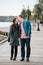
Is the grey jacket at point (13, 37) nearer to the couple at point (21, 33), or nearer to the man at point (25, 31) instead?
the couple at point (21, 33)

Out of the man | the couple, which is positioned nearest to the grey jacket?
the couple

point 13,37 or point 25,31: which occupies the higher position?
point 25,31

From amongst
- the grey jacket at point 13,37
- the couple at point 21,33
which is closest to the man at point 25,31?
the couple at point 21,33

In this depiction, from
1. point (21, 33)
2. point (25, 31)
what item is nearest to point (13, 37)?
point (21, 33)

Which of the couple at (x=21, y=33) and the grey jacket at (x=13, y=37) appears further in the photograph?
the grey jacket at (x=13, y=37)

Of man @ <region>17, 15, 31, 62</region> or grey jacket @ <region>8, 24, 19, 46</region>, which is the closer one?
man @ <region>17, 15, 31, 62</region>

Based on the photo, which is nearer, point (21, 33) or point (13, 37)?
point (21, 33)

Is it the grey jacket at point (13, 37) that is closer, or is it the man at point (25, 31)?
the man at point (25, 31)

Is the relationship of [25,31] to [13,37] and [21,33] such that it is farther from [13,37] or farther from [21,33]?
[13,37]

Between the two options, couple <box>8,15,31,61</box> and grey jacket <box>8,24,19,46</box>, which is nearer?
couple <box>8,15,31,61</box>

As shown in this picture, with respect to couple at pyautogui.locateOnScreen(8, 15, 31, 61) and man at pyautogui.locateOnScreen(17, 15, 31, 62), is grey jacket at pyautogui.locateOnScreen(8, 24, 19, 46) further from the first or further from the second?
man at pyautogui.locateOnScreen(17, 15, 31, 62)

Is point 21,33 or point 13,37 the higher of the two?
point 21,33

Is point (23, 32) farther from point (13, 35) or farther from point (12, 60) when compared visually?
point (12, 60)

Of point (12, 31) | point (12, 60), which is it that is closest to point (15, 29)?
point (12, 31)
